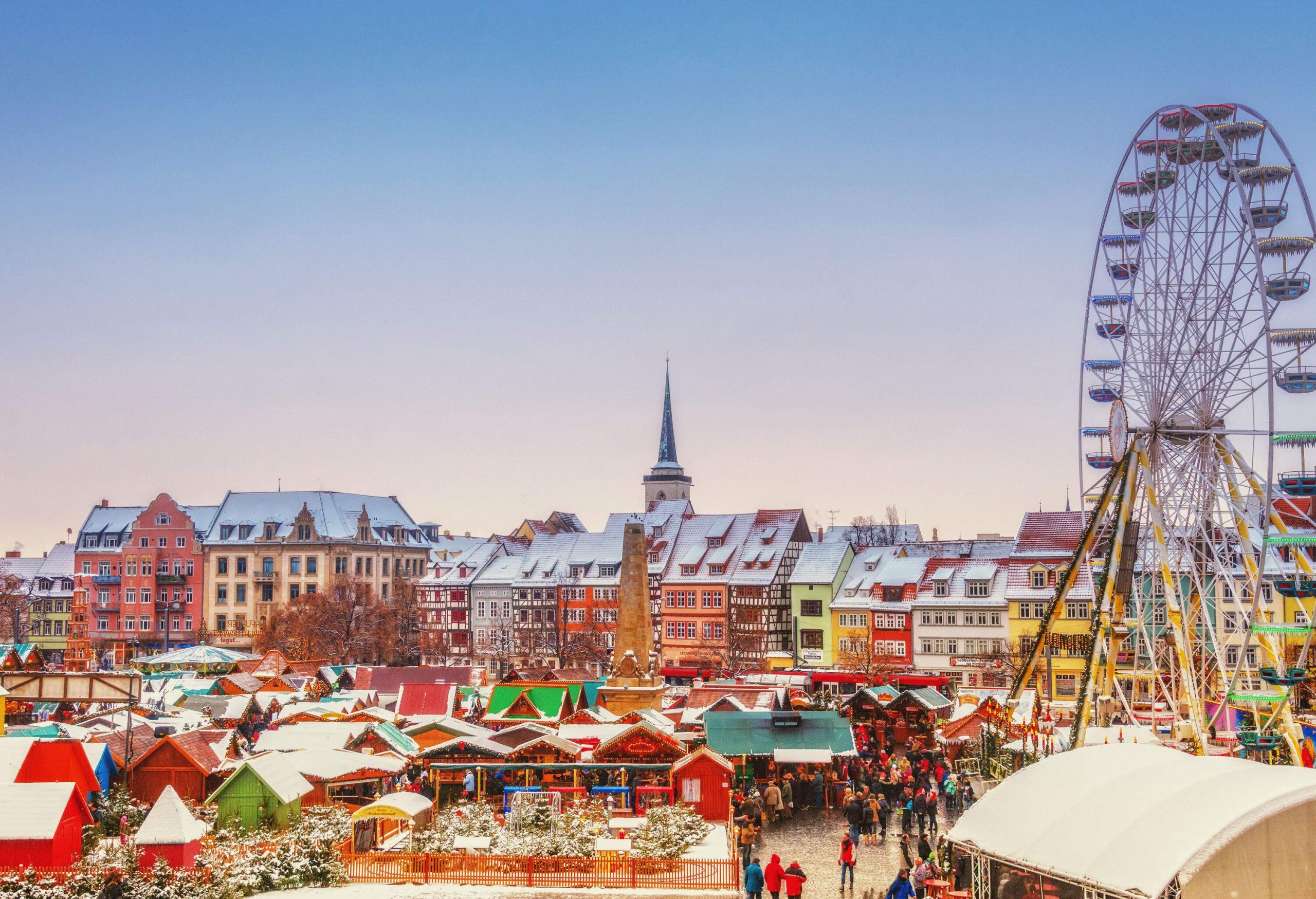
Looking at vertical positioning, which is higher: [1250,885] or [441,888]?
[1250,885]

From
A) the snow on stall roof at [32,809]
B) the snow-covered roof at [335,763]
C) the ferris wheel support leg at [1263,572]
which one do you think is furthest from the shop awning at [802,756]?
the snow on stall roof at [32,809]

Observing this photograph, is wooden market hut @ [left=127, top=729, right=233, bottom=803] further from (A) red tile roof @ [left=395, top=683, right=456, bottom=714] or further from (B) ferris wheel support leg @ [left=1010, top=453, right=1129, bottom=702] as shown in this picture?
(B) ferris wheel support leg @ [left=1010, top=453, right=1129, bottom=702]

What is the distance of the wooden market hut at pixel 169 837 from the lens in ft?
73.0

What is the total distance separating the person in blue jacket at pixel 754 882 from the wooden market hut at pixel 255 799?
10.0 meters

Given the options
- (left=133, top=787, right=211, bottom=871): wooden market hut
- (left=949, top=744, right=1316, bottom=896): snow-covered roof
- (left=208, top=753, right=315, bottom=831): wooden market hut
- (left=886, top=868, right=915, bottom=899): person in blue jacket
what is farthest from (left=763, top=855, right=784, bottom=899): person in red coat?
(left=208, top=753, right=315, bottom=831): wooden market hut

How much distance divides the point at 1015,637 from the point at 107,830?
51203 mm

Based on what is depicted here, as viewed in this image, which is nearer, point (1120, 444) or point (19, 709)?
point (1120, 444)

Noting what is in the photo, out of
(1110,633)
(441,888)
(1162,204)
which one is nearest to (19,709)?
(441,888)

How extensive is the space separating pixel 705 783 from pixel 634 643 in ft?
60.9

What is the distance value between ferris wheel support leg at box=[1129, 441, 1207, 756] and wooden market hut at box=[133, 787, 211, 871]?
20.5 meters

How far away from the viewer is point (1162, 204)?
34719mm

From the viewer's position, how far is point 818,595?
78.5 metres

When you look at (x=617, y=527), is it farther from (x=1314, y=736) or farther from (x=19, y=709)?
(x=1314, y=736)

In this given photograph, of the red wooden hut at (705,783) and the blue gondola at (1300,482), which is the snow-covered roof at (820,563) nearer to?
the blue gondola at (1300,482)
